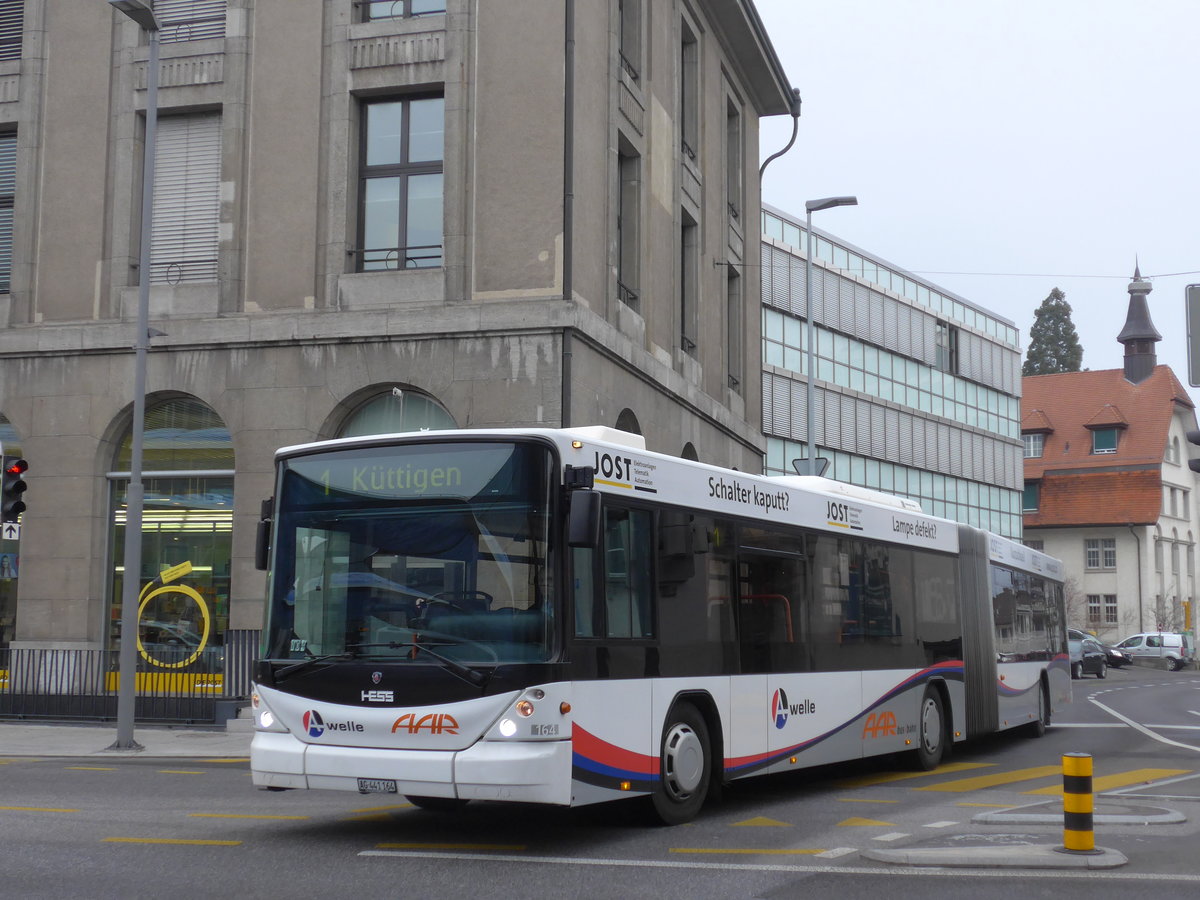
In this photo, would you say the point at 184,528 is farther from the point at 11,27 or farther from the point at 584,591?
the point at 584,591

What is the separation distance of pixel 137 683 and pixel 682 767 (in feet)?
43.0

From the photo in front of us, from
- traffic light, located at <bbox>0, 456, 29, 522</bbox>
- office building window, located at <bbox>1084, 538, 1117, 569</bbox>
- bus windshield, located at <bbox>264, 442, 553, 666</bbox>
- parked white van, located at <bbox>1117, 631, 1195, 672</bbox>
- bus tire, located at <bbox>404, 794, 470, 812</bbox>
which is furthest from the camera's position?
office building window, located at <bbox>1084, 538, 1117, 569</bbox>

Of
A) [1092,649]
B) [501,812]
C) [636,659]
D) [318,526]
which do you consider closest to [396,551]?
[318,526]

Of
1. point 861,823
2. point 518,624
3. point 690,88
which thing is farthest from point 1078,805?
point 690,88

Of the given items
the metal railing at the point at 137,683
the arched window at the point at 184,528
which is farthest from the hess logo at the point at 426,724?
the arched window at the point at 184,528

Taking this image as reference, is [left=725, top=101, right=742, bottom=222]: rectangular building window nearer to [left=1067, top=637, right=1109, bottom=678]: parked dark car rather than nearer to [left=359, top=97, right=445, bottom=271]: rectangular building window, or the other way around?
[left=359, top=97, right=445, bottom=271]: rectangular building window

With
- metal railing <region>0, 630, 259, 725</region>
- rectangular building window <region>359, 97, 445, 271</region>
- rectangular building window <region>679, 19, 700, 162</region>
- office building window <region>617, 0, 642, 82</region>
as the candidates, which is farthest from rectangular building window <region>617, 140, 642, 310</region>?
metal railing <region>0, 630, 259, 725</region>

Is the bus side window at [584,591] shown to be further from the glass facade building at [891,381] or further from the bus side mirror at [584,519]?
the glass facade building at [891,381]

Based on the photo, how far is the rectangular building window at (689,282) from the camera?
29781mm

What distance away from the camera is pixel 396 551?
33.3 ft

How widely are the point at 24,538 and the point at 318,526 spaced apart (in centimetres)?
1493

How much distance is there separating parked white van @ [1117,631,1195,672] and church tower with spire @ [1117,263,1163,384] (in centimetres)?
2978

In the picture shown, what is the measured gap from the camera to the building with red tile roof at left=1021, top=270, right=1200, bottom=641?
85.6 meters

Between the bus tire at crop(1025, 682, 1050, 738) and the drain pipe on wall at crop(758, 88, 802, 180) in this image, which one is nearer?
the bus tire at crop(1025, 682, 1050, 738)
